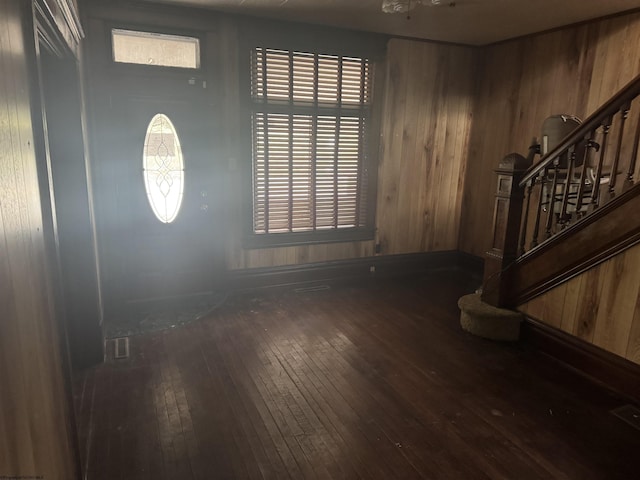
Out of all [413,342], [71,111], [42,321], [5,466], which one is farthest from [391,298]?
[5,466]

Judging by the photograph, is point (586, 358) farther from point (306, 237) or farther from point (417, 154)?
point (417, 154)

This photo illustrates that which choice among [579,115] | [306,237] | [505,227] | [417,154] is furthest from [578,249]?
[306,237]

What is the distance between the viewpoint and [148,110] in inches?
150

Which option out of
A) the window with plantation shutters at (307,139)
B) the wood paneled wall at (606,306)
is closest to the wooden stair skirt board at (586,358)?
the wood paneled wall at (606,306)

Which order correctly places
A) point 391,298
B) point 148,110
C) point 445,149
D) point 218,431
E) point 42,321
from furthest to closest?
1. point 445,149
2. point 391,298
3. point 148,110
4. point 218,431
5. point 42,321

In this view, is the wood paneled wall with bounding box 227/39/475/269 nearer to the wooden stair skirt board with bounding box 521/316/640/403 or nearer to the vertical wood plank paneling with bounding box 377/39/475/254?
the vertical wood plank paneling with bounding box 377/39/475/254

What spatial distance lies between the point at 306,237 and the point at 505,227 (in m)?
2.04

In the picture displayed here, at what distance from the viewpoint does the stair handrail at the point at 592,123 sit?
263 cm

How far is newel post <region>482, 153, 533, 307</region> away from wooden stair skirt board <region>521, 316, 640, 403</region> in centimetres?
33

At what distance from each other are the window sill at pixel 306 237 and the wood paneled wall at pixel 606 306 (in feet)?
7.08

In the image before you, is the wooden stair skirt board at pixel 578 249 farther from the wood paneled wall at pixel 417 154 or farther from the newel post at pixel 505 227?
the wood paneled wall at pixel 417 154

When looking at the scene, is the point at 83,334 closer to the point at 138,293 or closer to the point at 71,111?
the point at 138,293

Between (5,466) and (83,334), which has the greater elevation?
(5,466)

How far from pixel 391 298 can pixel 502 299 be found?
1212mm
